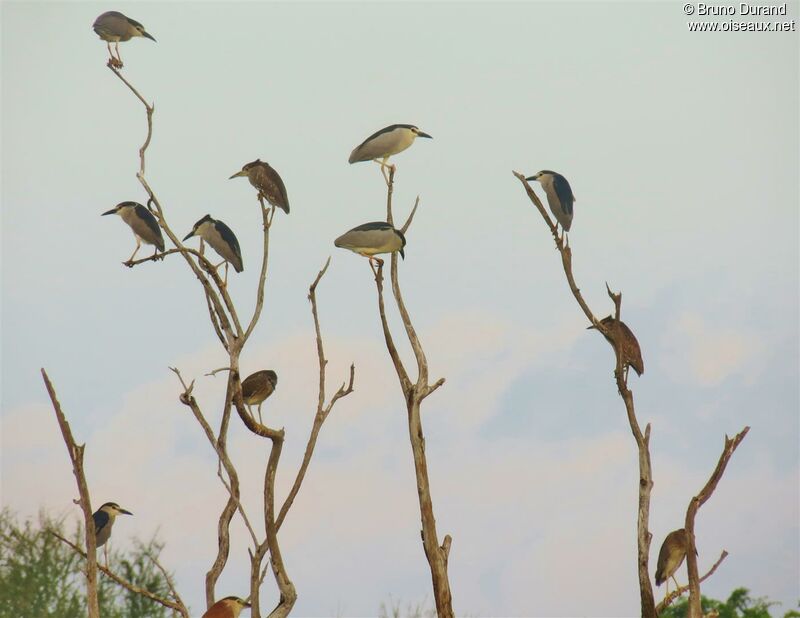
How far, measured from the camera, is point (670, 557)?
981 cm

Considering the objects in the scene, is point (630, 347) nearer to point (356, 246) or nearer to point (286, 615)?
point (356, 246)

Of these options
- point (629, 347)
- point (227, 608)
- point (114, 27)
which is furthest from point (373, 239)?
point (114, 27)

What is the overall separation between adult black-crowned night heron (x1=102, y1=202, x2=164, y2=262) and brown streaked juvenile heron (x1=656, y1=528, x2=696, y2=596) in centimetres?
580

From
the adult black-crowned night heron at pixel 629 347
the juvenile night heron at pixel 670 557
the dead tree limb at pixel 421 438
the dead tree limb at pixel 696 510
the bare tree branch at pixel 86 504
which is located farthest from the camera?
the juvenile night heron at pixel 670 557

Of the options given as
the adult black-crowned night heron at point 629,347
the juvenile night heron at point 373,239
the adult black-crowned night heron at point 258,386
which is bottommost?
the adult black-crowned night heron at point 629,347

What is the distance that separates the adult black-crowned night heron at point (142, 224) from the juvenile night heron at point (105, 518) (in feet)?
9.15

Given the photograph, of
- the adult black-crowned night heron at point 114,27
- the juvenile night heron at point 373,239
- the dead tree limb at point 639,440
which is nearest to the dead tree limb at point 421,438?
the juvenile night heron at point 373,239

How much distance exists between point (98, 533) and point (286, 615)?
412 cm

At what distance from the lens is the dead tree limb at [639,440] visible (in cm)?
811

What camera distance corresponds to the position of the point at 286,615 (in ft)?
24.4

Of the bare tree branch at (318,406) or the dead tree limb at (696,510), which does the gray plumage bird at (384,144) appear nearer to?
the bare tree branch at (318,406)

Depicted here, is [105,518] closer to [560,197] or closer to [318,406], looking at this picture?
[318,406]

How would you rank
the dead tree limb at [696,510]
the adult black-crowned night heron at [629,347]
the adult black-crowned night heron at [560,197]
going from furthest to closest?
the adult black-crowned night heron at [560,197]
the adult black-crowned night heron at [629,347]
the dead tree limb at [696,510]

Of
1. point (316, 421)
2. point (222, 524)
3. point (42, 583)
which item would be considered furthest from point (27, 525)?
point (316, 421)
